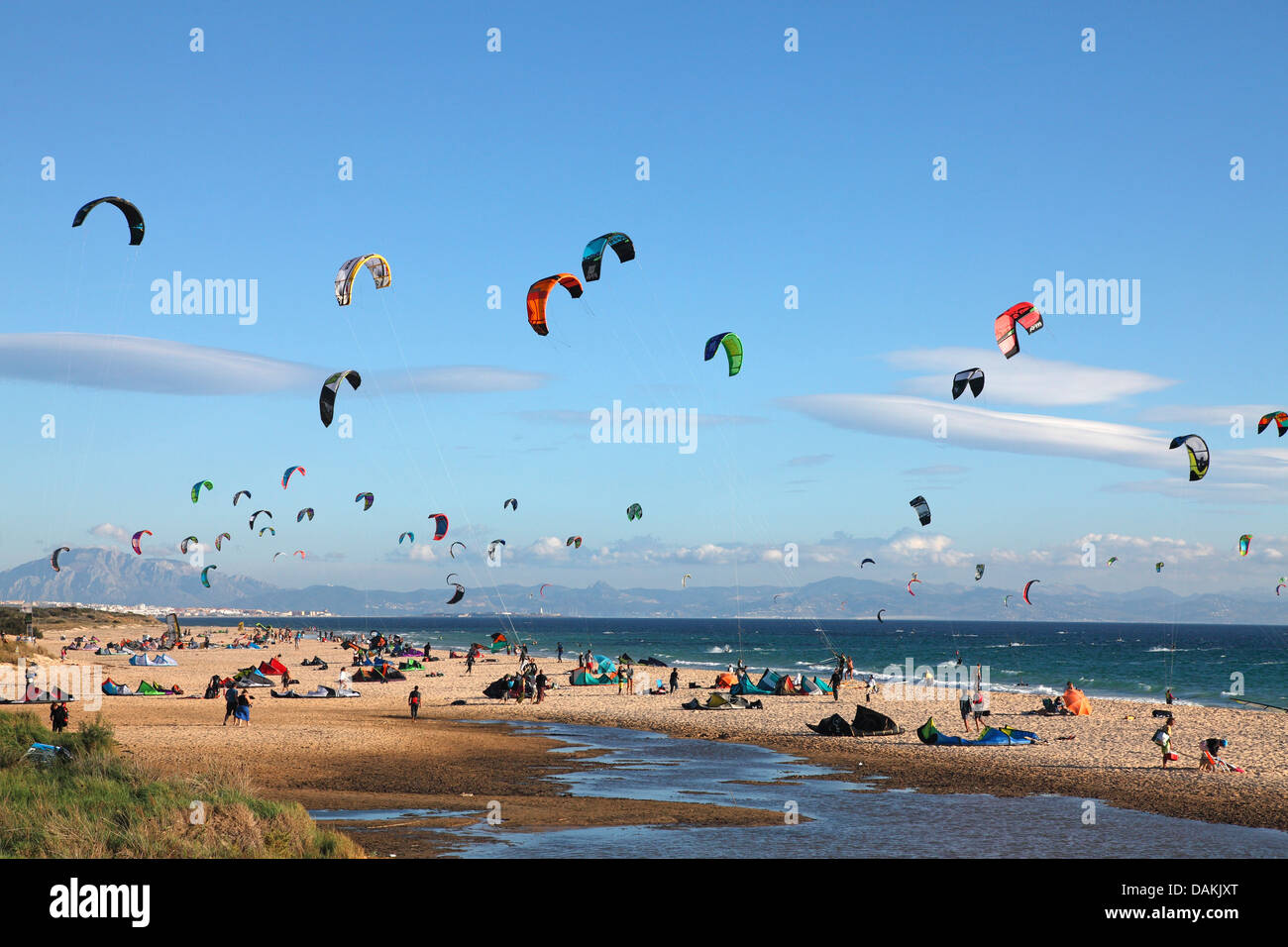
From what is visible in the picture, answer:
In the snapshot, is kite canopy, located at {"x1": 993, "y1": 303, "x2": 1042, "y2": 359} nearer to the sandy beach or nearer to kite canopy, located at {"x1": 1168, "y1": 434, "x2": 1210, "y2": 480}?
kite canopy, located at {"x1": 1168, "y1": 434, "x2": 1210, "y2": 480}

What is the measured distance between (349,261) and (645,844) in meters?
17.6

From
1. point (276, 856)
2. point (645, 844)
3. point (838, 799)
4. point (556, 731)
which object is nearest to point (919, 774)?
point (838, 799)

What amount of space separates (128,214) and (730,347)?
1508cm

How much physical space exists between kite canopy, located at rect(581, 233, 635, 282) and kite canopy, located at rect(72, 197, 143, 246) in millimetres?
9373

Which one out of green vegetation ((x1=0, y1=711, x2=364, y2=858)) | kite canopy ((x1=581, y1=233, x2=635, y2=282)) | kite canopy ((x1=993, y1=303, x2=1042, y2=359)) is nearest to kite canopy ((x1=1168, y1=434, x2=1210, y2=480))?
kite canopy ((x1=993, y1=303, x2=1042, y2=359))

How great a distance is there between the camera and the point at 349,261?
26344mm

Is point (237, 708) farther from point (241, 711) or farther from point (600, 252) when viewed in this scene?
point (600, 252)

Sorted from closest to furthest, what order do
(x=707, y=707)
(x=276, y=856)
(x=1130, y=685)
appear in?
(x=276, y=856) → (x=707, y=707) → (x=1130, y=685)

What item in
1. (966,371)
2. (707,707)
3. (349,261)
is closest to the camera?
(349,261)

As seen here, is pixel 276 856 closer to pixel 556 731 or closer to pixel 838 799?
pixel 838 799

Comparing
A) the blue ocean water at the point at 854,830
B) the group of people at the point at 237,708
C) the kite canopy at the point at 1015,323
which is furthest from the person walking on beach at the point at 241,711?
the kite canopy at the point at 1015,323

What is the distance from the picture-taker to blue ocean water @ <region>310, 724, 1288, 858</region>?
46.7ft
